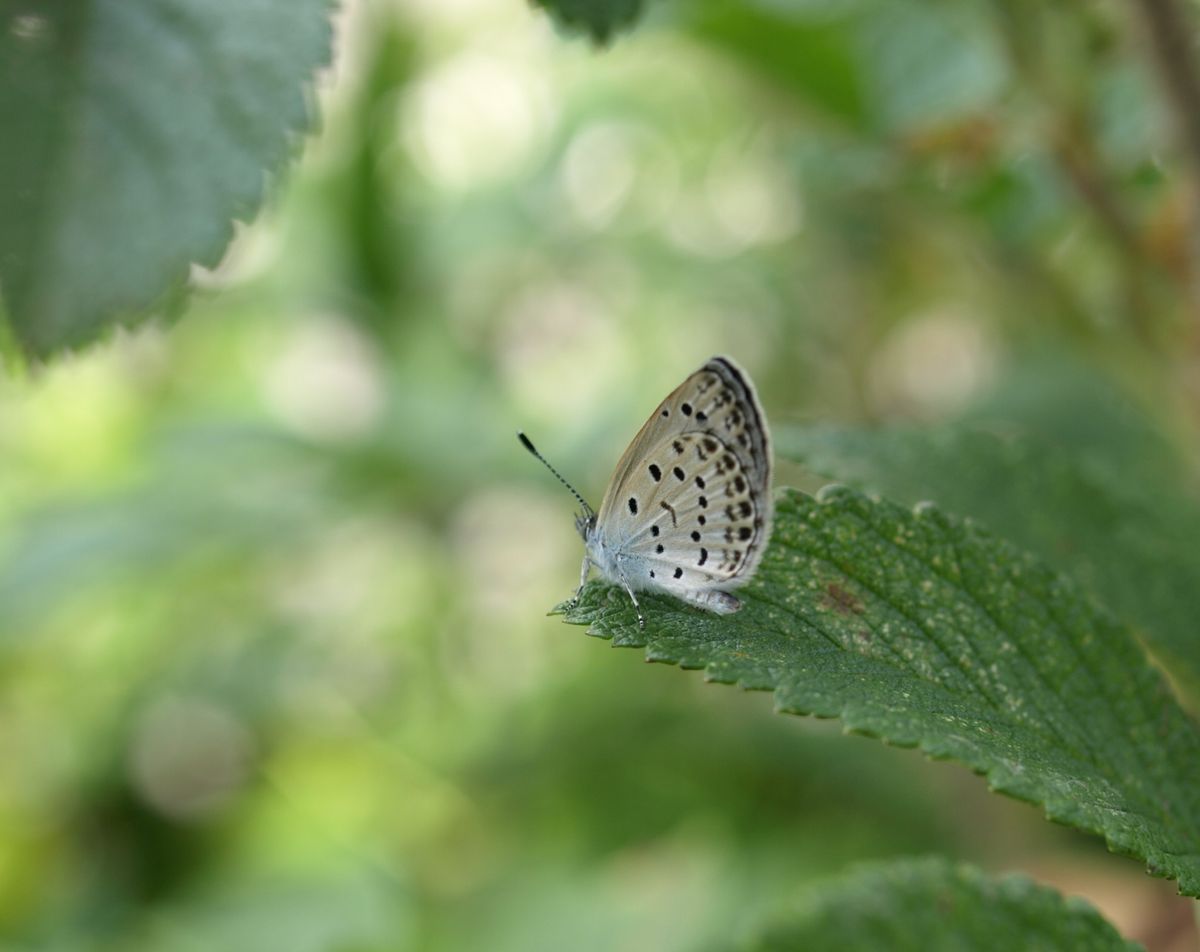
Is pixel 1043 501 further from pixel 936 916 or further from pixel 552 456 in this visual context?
pixel 552 456

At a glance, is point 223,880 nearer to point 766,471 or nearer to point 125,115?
point 766,471

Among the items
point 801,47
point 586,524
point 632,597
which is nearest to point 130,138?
point 632,597

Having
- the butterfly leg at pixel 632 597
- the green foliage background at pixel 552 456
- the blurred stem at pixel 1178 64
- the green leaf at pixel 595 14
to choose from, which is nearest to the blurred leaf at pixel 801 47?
the green foliage background at pixel 552 456

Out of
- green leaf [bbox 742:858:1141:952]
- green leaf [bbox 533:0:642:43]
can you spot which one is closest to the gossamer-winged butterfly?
green leaf [bbox 742:858:1141:952]

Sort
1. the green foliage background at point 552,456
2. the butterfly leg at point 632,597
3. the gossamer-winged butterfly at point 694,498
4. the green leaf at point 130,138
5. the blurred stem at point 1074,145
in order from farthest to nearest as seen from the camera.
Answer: the green foliage background at point 552,456
the blurred stem at point 1074,145
the gossamer-winged butterfly at point 694,498
the butterfly leg at point 632,597
the green leaf at point 130,138

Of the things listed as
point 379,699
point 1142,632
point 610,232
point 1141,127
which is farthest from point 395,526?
point 1142,632

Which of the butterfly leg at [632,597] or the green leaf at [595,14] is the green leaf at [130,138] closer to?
the green leaf at [595,14]
